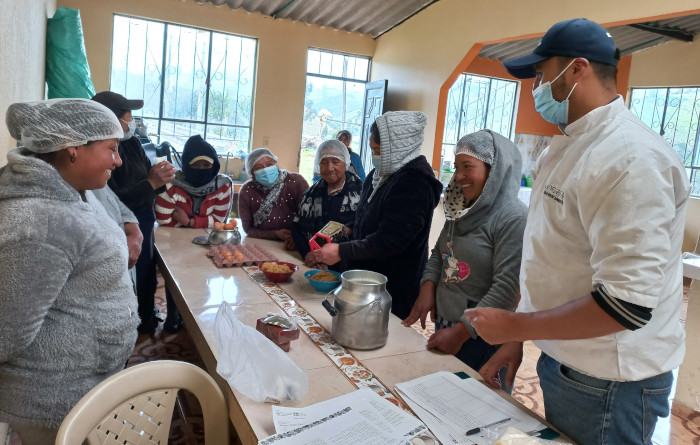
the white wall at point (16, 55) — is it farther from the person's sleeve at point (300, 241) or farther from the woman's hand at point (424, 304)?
the woman's hand at point (424, 304)

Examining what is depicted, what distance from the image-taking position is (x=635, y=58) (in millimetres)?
7609

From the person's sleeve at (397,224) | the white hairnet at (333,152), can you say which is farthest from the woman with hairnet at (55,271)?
the white hairnet at (333,152)

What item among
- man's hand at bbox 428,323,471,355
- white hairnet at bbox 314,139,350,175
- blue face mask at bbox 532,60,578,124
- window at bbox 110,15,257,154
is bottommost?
man's hand at bbox 428,323,471,355

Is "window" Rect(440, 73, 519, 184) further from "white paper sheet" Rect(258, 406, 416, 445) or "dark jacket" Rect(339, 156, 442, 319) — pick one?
"white paper sheet" Rect(258, 406, 416, 445)

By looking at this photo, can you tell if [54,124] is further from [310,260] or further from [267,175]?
[267,175]

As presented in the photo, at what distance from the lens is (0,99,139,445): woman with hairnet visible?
3.85ft

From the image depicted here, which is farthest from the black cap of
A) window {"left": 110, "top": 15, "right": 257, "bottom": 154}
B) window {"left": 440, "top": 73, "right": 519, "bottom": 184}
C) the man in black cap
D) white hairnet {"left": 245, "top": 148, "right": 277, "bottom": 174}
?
window {"left": 440, "top": 73, "right": 519, "bottom": 184}

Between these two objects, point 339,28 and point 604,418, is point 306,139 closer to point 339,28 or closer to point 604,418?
point 339,28

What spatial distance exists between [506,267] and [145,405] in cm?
114

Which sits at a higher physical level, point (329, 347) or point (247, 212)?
point (247, 212)

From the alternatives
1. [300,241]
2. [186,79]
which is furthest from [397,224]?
[186,79]

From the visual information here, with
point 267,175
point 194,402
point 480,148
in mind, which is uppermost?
point 480,148

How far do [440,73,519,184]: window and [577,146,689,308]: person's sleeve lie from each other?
6.66 meters

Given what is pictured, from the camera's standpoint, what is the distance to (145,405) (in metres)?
1.25
